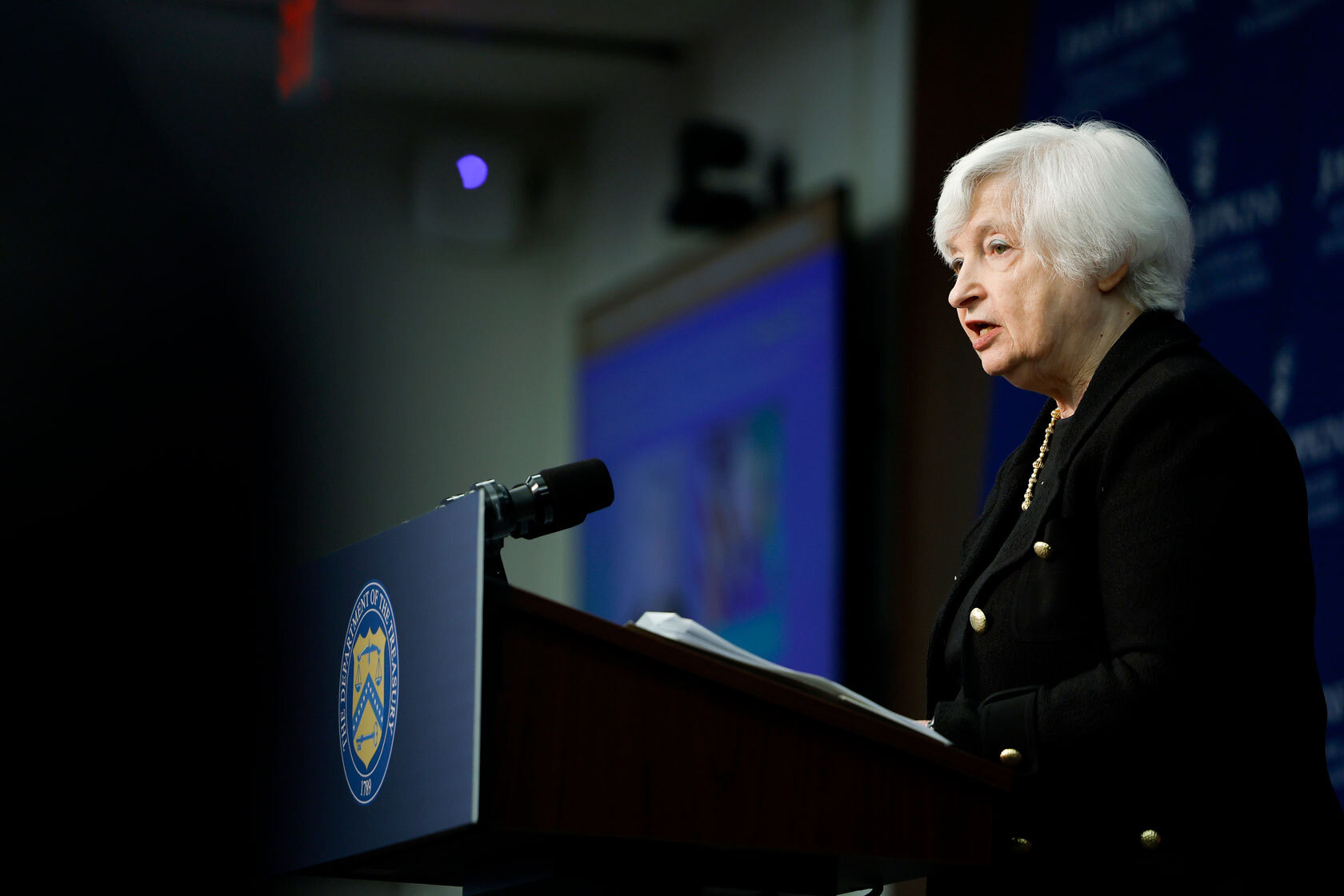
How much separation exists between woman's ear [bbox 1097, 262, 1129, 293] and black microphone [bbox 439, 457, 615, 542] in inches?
24.2

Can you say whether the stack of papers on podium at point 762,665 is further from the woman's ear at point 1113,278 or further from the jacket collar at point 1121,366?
the woman's ear at point 1113,278

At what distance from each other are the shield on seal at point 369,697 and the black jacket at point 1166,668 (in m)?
0.58

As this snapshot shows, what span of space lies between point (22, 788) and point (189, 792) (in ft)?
0.62

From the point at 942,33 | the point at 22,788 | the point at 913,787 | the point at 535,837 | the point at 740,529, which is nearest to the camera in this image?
the point at 535,837

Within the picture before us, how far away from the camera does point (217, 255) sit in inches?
97.0

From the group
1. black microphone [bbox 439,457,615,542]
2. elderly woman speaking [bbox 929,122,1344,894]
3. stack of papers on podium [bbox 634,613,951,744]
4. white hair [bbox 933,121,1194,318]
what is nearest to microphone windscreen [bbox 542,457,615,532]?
black microphone [bbox 439,457,615,542]

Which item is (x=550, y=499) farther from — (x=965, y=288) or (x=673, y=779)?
(x=965, y=288)

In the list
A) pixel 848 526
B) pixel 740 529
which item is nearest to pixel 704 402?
pixel 740 529

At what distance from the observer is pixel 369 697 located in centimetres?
156

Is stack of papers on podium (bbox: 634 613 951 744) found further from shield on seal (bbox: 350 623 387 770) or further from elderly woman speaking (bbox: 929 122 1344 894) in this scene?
shield on seal (bbox: 350 623 387 770)

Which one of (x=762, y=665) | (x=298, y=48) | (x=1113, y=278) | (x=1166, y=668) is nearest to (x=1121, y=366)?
(x=1113, y=278)

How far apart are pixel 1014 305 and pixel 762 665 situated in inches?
23.3

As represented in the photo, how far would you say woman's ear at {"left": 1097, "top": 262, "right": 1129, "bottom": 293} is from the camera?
1.82m

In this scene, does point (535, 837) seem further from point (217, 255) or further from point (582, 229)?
point (582, 229)
